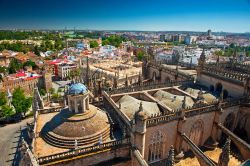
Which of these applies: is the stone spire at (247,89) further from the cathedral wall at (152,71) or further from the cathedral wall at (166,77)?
the cathedral wall at (152,71)

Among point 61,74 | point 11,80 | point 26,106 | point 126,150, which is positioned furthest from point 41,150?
point 61,74

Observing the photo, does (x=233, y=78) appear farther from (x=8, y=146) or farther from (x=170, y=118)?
(x=8, y=146)

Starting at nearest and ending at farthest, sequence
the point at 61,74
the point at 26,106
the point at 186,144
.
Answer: the point at 186,144
the point at 26,106
the point at 61,74

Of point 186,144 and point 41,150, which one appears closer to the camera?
point 41,150

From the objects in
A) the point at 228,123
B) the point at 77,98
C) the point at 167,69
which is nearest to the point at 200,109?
the point at 228,123

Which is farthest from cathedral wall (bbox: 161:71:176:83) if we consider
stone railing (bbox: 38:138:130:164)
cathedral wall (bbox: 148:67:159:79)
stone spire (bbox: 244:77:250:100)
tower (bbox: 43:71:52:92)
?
tower (bbox: 43:71:52:92)

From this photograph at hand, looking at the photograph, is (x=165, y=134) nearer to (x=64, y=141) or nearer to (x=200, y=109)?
(x=200, y=109)

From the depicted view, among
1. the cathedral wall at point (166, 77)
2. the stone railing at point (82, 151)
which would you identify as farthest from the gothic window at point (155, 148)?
the cathedral wall at point (166, 77)
